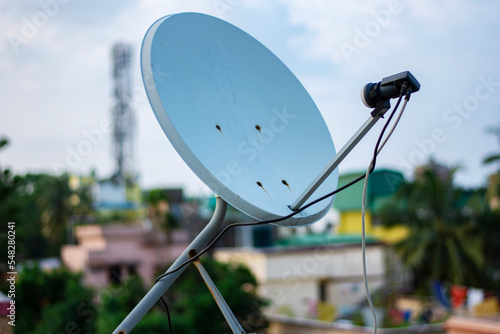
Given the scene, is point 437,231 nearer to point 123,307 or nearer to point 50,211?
point 123,307

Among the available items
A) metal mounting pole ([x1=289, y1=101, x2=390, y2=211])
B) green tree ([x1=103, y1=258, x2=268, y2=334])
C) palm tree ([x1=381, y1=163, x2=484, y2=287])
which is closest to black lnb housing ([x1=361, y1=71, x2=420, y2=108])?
metal mounting pole ([x1=289, y1=101, x2=390, y2=211])

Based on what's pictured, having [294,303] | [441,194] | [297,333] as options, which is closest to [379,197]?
[441,194]

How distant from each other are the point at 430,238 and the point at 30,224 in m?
26.9

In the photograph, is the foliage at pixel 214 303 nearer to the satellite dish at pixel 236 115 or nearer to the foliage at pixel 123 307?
the foliage at pixel 123 307

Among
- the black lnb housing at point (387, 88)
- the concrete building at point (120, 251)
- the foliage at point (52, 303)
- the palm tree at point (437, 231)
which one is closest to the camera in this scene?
the black lnb housing at point (387, 88)

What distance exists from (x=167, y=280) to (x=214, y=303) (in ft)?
28.9

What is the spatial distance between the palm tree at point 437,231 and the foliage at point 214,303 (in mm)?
10405

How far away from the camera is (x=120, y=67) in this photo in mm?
34312

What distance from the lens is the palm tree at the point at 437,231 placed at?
66.5 ft

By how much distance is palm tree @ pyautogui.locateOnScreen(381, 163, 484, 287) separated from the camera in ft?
66.5

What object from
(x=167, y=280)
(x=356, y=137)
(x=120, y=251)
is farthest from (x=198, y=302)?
(x=120, y=251)

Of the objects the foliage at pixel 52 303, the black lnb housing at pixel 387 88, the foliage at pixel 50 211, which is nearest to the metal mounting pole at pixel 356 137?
the black lnb housing at pixel 387 88


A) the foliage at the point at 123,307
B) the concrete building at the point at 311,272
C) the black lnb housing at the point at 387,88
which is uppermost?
the black lnb housing at the point at 387,88

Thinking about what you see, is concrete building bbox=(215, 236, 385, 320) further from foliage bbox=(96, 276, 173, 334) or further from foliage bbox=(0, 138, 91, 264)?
foliage bbox=(0, 138, 91, 264)
